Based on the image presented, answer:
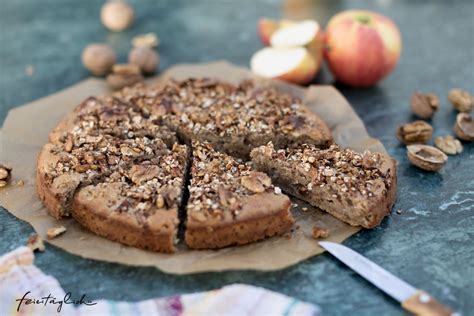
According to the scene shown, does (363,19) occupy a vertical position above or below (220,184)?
above

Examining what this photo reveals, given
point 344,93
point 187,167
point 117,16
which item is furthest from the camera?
point 117,16

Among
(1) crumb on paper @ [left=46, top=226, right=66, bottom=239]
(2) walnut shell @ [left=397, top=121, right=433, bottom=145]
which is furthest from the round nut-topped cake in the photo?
(2) walnut shell @ [left=397, top=121, right=433, bottom=145]

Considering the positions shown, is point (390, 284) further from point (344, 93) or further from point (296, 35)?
point (296, 35)

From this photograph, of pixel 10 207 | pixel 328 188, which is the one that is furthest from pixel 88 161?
pixel 328 188

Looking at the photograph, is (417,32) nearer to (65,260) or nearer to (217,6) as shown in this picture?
(217,6)

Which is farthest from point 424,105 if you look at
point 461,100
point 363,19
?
point 363,19

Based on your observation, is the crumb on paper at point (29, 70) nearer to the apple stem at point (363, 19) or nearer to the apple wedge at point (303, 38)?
the apple wedge at point (303, 38)

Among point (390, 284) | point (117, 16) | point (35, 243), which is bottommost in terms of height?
point (390, 284)
